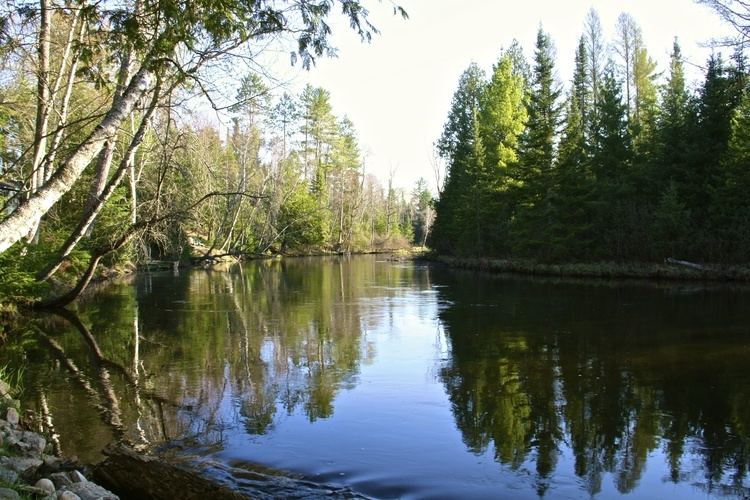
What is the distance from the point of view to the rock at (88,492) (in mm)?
4449

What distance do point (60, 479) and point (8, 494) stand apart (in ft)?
3.38

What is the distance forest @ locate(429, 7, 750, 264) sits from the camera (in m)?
27.3

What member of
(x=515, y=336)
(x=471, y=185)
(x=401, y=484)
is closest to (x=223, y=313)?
(x=515, y=336)

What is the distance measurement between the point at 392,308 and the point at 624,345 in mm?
8184

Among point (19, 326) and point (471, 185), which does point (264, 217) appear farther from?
point (19, 326)

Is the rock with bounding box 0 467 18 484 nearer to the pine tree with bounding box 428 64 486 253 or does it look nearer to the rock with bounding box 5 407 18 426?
the rock with bounding box 5 407 18 426

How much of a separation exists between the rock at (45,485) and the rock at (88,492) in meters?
0.10

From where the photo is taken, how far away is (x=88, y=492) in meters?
4.51

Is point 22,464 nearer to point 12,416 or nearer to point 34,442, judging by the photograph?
point 34,442

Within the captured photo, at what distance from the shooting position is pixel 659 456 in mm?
6504

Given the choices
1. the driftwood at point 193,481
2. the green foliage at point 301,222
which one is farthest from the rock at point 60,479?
the green foliage at point 301,222

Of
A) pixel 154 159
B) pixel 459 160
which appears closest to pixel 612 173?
pixel 459 160

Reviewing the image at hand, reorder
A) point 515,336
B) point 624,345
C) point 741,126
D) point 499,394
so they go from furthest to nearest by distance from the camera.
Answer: point 741,126
point 515,336
point 624,345
point 499,394

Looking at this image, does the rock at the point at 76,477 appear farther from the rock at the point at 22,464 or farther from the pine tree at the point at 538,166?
the pine tree at the point at 538,166
